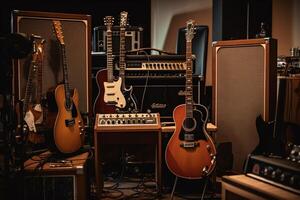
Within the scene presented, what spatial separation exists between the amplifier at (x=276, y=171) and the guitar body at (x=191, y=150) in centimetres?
153

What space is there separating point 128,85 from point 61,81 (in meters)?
0.67

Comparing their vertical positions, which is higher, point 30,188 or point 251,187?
point 251,187

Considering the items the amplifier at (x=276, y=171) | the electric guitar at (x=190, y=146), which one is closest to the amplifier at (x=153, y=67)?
the electric guitar at (x=190, y=146)

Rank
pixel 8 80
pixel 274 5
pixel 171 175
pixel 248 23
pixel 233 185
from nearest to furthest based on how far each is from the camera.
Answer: pixel 233 185
pixel 8 80
pixel 171 175
pixel 248 23
pixel 274 5

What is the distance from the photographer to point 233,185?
6.10ft

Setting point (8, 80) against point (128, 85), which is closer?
point (8, 80)

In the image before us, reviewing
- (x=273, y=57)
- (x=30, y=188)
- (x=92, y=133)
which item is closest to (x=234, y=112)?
(x=273, y=57)

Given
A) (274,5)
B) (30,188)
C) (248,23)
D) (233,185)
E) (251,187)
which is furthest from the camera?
(274,5)

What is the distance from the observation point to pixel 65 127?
10.4 feet

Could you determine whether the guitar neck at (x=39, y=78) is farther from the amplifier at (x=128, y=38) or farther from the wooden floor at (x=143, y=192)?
the amplifier at (x=128, y=38)

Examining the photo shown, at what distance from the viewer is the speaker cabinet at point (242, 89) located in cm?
361

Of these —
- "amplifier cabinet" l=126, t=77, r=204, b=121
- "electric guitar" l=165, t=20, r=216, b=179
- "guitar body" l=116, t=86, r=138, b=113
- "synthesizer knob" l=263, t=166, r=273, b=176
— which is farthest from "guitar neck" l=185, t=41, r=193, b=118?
"synthesizer knob" l=263, t=166, r=273, b=176

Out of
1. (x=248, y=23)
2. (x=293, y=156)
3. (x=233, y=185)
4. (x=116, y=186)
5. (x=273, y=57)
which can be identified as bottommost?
(x=116, y=186)

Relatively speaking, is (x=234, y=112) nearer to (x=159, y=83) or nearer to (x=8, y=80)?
(x=159, y=83)
